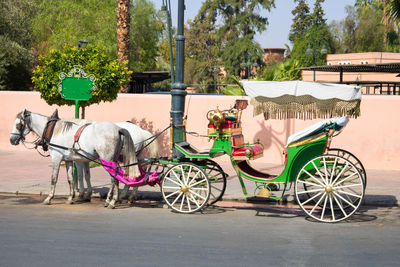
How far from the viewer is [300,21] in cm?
8588

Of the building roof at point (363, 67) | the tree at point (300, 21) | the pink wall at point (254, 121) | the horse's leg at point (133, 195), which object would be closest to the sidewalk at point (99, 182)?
the horse's leg at point (133, 195)

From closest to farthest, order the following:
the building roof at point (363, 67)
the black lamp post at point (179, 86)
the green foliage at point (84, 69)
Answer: the black lamp post at point (179, 86), the green foliage at point (84, 69), the building roof at point (363, 67)

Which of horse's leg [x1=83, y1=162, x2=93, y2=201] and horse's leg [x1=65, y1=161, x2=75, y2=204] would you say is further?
horse's leg [x1=83, y1=162, x2=93, y2=201]

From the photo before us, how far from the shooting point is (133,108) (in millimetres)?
19047

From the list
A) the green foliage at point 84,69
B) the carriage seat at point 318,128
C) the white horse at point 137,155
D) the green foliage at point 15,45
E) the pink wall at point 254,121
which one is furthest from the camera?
the green foliage at point 15,45

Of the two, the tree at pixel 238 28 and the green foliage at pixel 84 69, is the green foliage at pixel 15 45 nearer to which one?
the green foliage at pixel 84 69

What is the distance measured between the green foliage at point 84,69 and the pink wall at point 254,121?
293cm

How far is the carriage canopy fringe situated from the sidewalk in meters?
2.12

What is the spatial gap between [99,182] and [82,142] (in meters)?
3.03

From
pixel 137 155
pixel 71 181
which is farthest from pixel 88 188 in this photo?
pixel 137 155

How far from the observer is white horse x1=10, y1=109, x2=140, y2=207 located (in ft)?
33.3

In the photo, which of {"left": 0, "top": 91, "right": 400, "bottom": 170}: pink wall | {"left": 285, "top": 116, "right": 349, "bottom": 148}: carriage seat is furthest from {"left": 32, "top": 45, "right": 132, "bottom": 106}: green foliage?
{"left": 285, "top": 116, "right": 349, "bottom": 148}: carriage seat

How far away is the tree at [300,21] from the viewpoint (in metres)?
84.0

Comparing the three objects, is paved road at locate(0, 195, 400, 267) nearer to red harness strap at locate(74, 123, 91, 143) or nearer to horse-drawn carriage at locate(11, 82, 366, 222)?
horse-drawn carriage at locate(11, 82, 366, 222)
